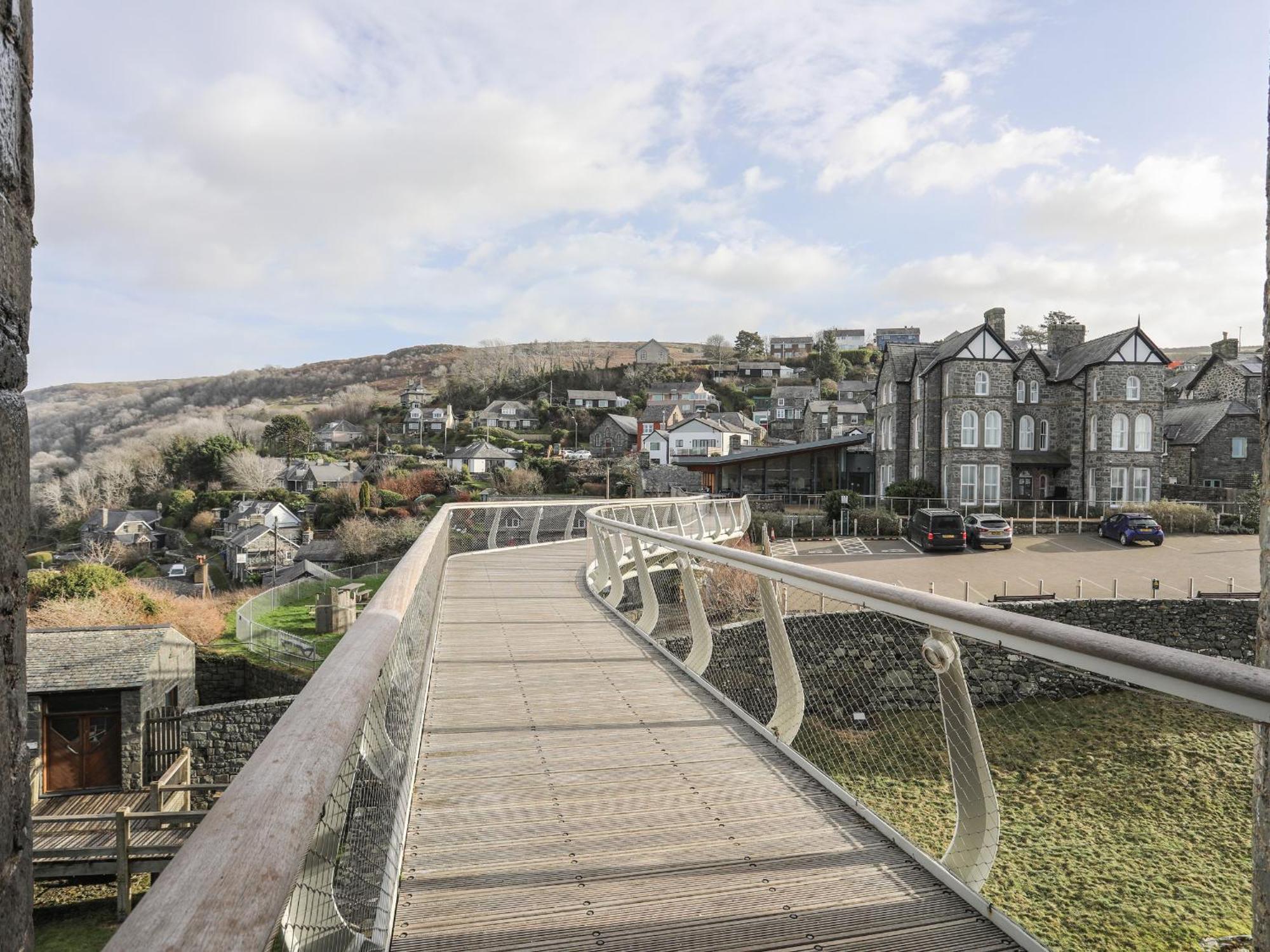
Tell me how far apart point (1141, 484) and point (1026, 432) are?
5713 mm

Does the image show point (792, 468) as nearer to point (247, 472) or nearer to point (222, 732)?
point (222, 732)

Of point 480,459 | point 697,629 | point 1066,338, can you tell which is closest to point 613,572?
point 697,629

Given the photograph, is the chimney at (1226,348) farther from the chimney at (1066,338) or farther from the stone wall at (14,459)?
the stone wall at (14,459)

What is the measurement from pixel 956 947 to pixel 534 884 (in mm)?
1442

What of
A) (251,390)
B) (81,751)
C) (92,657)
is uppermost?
(251,390)

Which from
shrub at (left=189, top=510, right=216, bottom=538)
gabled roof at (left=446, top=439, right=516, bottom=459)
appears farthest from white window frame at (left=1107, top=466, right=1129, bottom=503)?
shrub at (left=189, top=510, right=216, bottom=538)

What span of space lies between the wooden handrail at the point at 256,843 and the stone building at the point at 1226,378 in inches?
2213

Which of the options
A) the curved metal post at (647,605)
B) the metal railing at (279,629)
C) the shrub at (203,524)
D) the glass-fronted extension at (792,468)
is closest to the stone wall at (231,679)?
the metal railing at (279,629)

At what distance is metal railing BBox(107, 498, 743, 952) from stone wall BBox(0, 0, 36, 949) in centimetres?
45

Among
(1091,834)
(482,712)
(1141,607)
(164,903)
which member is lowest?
(1091,834)

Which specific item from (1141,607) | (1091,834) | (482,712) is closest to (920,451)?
(1141,607)

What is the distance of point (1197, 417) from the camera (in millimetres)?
43594

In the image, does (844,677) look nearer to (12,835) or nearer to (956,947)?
(956,947)

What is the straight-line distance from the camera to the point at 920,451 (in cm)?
3822
